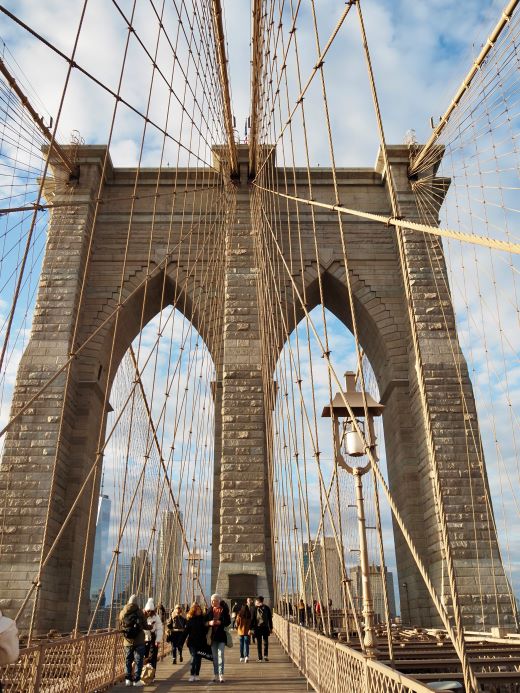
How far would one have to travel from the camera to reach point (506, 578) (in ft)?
39.3

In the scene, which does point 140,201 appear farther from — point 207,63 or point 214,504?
point 214,504

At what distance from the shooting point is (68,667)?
189 inches

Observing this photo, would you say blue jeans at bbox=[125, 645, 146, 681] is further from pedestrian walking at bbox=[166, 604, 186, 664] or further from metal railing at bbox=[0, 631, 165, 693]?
pedestrian walking at bbox=[166, 604, 186, 664]

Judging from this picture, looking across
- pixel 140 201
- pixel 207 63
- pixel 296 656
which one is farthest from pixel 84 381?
pixel 296 656

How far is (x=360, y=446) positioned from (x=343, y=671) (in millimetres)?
1880

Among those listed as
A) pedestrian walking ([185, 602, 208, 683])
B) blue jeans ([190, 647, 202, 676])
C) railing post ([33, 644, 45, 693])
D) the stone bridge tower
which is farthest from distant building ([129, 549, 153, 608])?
the stone bridge tower

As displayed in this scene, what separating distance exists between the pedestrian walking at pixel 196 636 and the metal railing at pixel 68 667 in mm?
782

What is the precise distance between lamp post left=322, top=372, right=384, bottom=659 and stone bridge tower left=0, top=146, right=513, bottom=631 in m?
6.98

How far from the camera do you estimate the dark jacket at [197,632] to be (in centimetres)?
652

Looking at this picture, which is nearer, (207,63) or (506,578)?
(506,578)

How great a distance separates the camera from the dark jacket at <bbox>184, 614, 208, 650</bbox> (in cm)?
652

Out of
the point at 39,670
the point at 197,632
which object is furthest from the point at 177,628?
the point at 39,670

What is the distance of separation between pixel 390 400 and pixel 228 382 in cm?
420

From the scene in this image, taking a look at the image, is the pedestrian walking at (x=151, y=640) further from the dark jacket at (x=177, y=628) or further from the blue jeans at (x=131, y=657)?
the dark jacket at (x=177, y=628)
